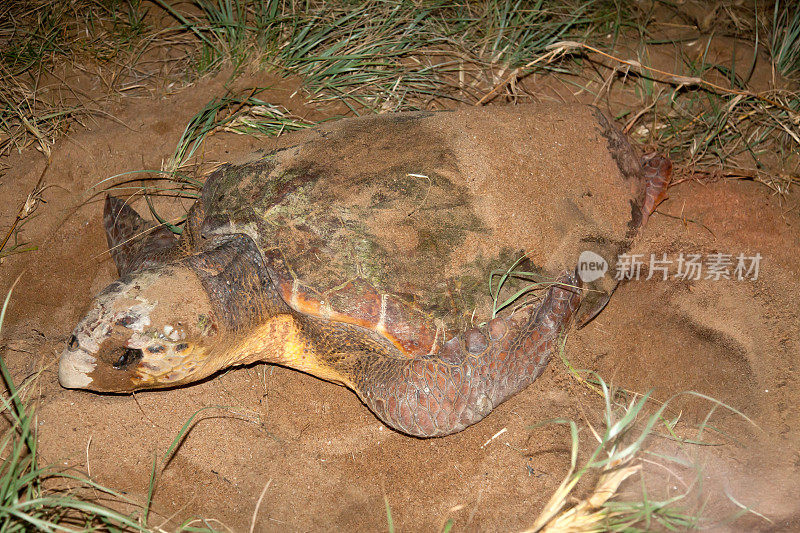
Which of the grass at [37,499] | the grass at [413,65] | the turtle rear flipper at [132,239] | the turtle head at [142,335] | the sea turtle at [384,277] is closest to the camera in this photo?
the grass at [37,499]

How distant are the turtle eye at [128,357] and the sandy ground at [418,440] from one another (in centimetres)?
39

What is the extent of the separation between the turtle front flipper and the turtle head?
0.70 metres

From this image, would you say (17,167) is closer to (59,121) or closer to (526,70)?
(59,121)

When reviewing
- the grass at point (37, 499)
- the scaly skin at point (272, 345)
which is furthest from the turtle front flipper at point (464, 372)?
the grass at point (37, 499)

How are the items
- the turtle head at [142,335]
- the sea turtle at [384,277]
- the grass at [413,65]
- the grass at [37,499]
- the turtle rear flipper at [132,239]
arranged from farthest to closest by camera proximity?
the grass at [413,65]
the turtle rear flipper at [132,239]
the sea turtle at [384,277]
the turtle head at [142,335]
the grass at [37,499]

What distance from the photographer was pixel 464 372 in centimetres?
245

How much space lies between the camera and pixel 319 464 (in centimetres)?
251

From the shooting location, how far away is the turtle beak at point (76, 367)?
7.31 ft

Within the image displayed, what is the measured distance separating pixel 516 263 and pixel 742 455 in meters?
1.27

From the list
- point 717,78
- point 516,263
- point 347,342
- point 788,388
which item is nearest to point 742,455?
point 788,388

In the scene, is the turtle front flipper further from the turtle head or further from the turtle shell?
the turtle head

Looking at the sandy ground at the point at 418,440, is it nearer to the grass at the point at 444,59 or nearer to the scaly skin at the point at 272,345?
the scaly skin at the point at 272,345

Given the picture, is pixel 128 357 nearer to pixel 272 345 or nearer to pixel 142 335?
pixel 142 335

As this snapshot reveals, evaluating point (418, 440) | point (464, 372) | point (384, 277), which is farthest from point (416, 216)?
point (418, 440)
